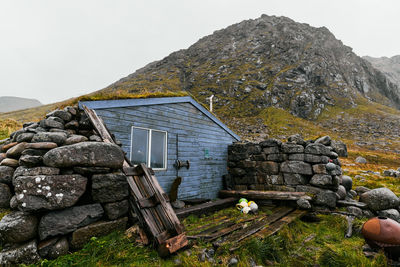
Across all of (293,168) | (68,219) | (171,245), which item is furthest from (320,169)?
(68,219)

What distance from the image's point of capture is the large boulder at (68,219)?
304 centimetres

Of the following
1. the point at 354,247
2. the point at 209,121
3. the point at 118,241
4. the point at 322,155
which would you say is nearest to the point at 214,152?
the point at 209,121

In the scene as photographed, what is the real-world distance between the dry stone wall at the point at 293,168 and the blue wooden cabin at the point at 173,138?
142cm

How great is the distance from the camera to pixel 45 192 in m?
3.07

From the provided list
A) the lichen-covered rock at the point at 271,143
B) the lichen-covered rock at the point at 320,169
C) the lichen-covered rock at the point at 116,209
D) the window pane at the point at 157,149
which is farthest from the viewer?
the lichen-covered rock at the point at 271,143

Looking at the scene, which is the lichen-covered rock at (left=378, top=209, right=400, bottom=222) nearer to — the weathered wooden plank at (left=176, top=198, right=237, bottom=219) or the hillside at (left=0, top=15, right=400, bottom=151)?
the weathered wooden plank at (left=176, top=198, right=237, bottom=219)

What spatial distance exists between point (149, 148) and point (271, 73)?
60.0 m

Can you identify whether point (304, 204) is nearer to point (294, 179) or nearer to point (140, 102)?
point (294, 179)

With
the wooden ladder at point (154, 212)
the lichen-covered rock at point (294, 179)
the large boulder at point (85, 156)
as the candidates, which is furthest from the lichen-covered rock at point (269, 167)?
the large boulder at point (85, 156)

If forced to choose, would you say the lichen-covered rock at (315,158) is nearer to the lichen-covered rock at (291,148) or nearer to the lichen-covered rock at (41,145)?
the lichen-covered rock at (291,148)

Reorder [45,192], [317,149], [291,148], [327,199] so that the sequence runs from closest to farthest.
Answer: [45,192], [327,199], [317,149], [291,148]

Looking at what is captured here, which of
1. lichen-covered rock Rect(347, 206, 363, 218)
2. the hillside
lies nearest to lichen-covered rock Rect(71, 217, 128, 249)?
lichen-covered rock Rect(347, 206, 363, 218)

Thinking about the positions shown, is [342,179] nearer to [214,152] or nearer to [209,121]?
[214,152]

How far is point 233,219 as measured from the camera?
6.21m
